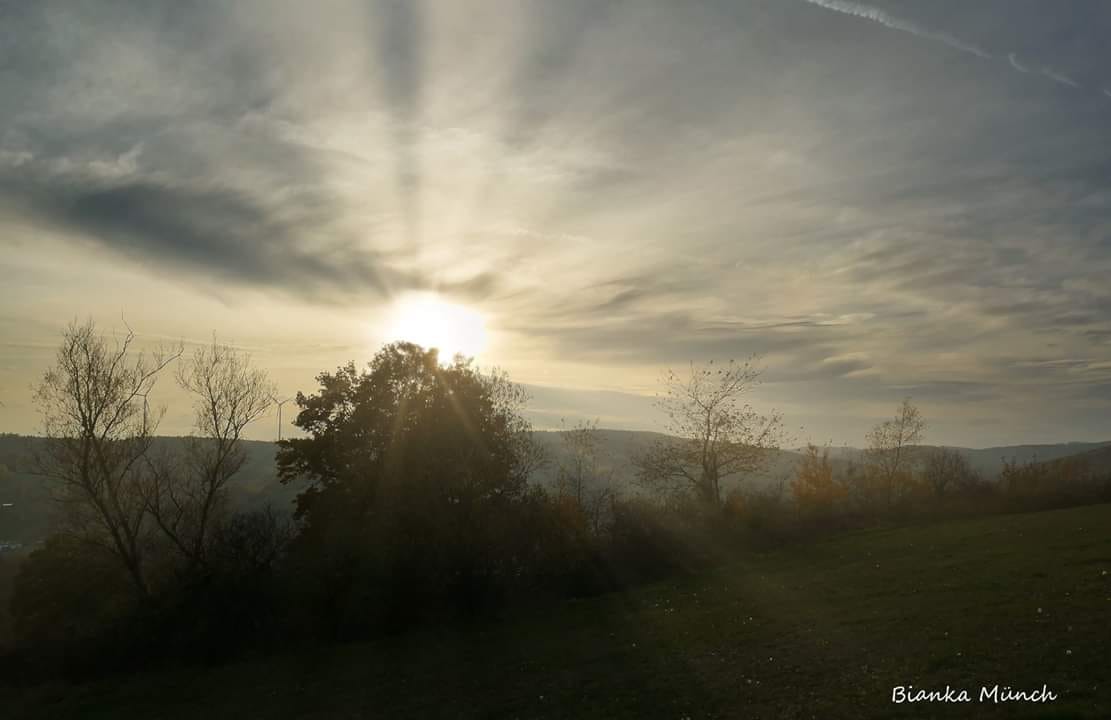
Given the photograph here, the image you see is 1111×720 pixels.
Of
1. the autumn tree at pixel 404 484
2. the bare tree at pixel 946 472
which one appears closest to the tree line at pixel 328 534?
the autumn tree at pixel 404 484

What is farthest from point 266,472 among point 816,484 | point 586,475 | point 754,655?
point 754,655

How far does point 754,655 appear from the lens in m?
17.6

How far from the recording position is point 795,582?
30.0 m

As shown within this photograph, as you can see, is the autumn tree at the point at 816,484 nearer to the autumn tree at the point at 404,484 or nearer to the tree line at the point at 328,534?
the tree line at the point at 328,534

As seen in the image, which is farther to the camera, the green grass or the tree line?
the tree line

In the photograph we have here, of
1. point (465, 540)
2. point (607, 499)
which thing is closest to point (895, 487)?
point (607, 499)

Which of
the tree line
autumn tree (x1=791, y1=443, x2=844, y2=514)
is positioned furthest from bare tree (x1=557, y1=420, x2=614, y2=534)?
autumn tree (x1=791, y1=443, x2=844, y2=514)

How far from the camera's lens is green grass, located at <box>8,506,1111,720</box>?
43.0 ft

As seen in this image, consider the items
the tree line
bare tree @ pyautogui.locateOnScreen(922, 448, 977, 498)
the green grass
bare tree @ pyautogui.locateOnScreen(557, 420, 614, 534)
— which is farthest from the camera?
bare tree @ pyautogui.locateOnScreen(922, 448, 977, 498)

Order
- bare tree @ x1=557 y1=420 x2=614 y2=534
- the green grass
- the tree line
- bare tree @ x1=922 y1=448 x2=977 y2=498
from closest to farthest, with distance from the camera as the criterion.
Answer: the green grass
the tree line
bare tree @ x1=557 y1=420 x2=614 y2=534
bare tree @ x1=922 y1=448 x2=977 y2=498

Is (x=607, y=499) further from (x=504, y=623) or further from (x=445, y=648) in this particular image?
(x=445, y=648)

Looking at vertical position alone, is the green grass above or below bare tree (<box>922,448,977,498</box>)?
below

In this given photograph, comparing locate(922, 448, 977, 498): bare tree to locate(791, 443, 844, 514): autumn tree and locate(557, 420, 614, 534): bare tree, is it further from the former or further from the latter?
locate(557, 420, 614, 534): bare tree

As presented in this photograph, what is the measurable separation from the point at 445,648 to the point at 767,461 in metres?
40.3
